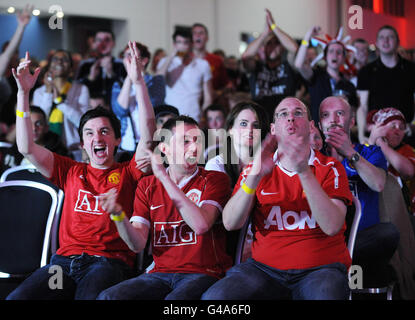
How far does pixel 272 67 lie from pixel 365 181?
2457 millimetres

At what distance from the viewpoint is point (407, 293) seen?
2703 mm

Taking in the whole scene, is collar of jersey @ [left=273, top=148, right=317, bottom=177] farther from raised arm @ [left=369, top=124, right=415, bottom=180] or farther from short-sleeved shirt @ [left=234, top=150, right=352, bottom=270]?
raised arm @ [left=369, top=124, right=415, bottom=180]

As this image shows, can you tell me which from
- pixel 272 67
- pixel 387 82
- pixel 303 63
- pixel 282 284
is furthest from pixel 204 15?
pixel 282 284

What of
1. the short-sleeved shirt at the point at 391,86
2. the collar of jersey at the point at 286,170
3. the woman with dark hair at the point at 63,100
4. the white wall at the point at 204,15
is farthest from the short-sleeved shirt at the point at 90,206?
the white wall at the point at 204,15

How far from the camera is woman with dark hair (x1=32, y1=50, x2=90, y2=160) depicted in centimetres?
451

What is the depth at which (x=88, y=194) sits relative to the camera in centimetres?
254

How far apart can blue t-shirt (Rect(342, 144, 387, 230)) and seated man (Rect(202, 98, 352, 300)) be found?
53 centimetres

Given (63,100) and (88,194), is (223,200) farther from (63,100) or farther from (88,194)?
(63,100)

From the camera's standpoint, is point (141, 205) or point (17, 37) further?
point (17, 37)

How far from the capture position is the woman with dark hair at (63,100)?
14.8ft

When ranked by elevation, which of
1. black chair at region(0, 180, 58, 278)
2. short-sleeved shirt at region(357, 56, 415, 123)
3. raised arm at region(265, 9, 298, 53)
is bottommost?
A: black chair at region(0, 180, 58, 278)

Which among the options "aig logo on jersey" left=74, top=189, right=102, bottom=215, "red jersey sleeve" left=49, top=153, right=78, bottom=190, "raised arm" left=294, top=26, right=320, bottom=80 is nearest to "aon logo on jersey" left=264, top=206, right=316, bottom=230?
"aig logo on jersey" left=74, top=189, right=102, bottom=215

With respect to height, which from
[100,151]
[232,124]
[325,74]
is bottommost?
[100,151]
